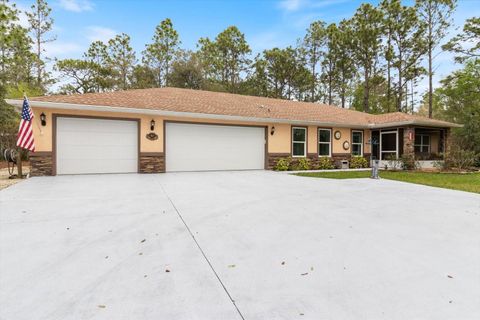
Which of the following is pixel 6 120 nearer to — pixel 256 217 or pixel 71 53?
pixel 71 53

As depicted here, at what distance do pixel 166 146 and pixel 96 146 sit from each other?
8.44ft

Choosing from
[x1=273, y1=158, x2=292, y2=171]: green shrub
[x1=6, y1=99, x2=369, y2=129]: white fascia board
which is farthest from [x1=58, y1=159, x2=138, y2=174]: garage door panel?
[x1=273, y1=158, x2=292, y2=171]: green shrub

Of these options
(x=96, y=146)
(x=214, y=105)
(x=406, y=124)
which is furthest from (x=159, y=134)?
(x=406, y=124)

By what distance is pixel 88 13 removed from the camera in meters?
13.9

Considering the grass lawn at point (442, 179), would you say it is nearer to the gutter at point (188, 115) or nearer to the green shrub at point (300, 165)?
the green shrub at point (300, 165)

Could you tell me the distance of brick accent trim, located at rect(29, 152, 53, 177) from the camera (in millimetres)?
8758

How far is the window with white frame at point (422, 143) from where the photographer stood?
15117 millimetres

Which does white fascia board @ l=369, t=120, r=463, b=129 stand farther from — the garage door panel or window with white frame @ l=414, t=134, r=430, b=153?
the garage door panel

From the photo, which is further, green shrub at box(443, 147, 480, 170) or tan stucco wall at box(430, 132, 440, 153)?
tan stucco wall at box(430, 132, 440, 153)

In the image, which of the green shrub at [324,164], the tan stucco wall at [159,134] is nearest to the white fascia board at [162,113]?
the tan stucco wall at [159,134]

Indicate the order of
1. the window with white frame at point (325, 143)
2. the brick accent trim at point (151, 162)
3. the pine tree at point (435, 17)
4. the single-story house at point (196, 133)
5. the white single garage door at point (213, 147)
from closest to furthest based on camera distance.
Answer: the single-story house at point (196, 133), the brick accent trim at point (151, 162), the white single garage door at point (213, 147), the window with white frame at point (325, 143), the pine tree at point (435, 17)

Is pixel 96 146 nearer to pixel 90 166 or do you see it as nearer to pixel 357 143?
pixel 90 166

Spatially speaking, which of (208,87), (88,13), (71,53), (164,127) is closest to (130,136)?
(164,127)

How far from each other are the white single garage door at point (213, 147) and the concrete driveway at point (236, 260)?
5874 mm
